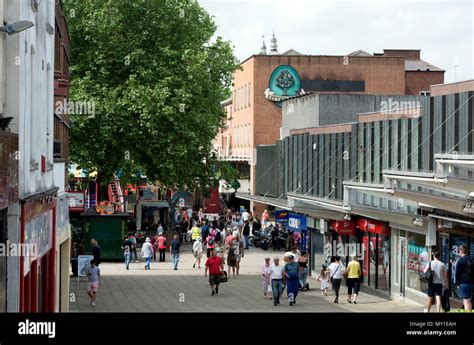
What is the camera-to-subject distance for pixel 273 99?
2215 inches

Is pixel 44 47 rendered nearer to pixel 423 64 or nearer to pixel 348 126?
pixel 348 126

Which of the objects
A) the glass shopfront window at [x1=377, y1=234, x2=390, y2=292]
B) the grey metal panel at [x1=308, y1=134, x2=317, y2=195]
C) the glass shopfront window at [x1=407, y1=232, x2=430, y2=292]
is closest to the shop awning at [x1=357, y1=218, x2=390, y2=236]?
the glass shopfront window at [x1=377, y1=234, x2=390, y2=292]

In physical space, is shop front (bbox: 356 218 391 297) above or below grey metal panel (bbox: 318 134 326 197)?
below

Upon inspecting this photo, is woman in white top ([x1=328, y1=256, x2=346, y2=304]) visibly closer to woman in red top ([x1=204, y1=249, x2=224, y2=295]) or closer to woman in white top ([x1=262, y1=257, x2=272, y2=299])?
woman in white top ([x1=262, y1=257, x2=272, y2=299])

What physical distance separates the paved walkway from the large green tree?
38.8 feet

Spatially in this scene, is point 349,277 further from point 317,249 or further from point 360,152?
point 317,249

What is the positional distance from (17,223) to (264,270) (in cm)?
1633

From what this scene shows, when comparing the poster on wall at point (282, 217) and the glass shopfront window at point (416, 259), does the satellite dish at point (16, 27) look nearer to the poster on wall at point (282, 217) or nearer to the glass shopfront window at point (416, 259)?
→ the glass shopfront window at point (416, 259)

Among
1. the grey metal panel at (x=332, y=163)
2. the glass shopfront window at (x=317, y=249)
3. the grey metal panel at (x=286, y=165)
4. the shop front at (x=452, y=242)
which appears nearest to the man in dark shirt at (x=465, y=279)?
the shop front at (x=452, y=242)

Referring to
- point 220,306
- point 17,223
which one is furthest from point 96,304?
point 17,223

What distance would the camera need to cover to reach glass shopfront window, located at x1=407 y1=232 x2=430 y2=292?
1014 inches

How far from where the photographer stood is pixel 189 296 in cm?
2847
